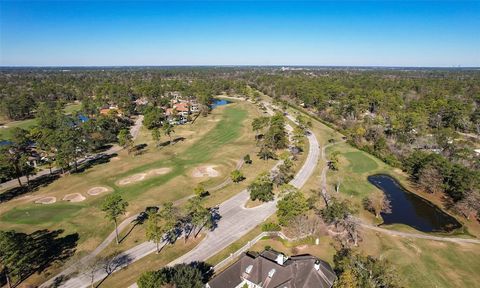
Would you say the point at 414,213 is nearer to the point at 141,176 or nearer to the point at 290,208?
the point at 290,208

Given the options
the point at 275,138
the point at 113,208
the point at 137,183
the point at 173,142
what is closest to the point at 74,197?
the point at 137,183

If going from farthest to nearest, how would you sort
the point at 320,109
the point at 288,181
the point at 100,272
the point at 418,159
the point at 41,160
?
the point at 320,109 → the point at 41,160 → the point at 418,159 → the point at 288,181 → the point at 100,272

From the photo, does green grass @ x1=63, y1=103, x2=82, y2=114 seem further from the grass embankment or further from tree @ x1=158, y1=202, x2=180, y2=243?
the grass embankment

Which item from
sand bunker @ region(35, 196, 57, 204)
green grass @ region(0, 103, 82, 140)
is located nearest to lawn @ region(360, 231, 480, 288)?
sand bunker @ region(35, 196, 57, 204)

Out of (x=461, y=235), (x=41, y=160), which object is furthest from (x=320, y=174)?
(x=41, y=160)

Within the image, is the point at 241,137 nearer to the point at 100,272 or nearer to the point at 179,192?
the point at 179,192

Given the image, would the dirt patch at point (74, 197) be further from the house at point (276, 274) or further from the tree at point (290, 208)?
the tree at point (290, 208)
